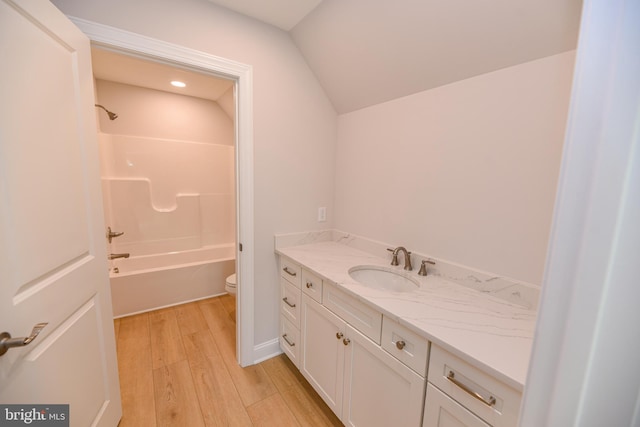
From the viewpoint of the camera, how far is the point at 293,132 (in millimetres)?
1865

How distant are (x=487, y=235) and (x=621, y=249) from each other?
3.12 ft

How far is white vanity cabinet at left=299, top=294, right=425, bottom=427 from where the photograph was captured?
1.01m

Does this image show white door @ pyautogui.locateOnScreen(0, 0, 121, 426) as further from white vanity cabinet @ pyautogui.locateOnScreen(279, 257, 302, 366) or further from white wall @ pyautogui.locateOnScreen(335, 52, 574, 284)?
white wall @ pyautogui.locateOnScreen(335, 52, 574, 284)

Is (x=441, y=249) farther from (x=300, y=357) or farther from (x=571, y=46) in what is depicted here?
(x=300, y=357)

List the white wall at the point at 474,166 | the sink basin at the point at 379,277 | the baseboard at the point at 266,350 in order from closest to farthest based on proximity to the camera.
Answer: the white wall at the point at 474,166 → the sink basin at the point at 379,277 → the baseboard at the point at 266,350

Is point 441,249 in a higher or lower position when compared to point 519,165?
lower

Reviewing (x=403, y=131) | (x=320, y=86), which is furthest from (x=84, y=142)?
(x=403, y=131)

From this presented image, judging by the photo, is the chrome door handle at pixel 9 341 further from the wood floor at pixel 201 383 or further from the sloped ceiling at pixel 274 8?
the sloped ceiling at pixel 274 8

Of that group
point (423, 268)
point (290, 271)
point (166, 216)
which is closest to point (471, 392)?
point (423, 268)

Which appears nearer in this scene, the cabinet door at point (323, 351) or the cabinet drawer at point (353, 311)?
the cabinet drawer at point (353, 311)

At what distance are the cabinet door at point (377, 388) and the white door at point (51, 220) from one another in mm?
1203

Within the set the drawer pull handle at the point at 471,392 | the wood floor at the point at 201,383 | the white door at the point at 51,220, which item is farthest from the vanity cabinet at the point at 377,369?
the white door at the point at 51,220

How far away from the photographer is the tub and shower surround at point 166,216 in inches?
105

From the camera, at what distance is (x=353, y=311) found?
1.24 metres
